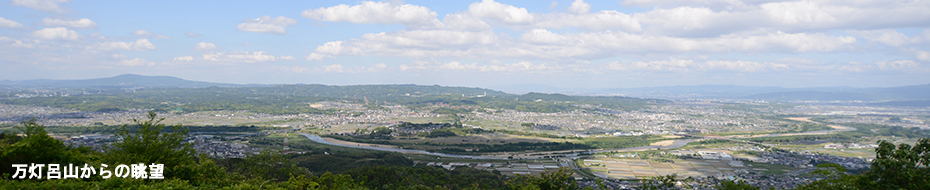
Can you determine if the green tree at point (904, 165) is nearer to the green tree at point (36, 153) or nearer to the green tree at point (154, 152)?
the green tree at point (154, 152)

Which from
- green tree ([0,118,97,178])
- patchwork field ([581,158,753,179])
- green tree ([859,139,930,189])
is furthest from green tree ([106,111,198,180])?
patchwork field ([581,158,753,179])

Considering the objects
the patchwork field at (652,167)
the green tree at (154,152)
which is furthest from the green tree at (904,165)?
the patchwork field at (652,167)

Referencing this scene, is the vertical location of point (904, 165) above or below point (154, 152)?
above

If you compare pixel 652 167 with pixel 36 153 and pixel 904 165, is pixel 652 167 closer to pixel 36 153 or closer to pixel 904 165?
pixel 904 165

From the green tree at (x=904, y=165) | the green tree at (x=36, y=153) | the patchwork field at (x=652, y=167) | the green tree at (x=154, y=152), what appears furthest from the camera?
the patchwork field at (x=652, y=167)

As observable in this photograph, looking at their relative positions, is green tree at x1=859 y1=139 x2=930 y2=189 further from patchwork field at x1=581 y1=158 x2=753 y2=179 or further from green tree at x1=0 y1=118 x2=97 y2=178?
patchwork field at x1=581 y1=158 x2=753 y2=179

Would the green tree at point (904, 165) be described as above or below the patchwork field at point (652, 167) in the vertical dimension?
above

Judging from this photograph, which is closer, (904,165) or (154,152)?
(904,165)

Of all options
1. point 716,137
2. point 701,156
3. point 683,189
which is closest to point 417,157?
point 683,189

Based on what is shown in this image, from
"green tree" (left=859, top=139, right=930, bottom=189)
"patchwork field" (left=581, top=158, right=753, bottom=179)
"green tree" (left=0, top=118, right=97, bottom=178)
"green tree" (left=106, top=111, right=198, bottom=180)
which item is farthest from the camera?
"patchwork field" (left=581, top=158, right=753, bottom=179)

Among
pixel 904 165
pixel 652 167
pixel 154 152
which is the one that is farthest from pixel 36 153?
pixel 652 167

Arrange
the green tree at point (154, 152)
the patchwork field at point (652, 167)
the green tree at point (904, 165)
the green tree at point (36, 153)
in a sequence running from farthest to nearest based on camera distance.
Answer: the patchwork field at point (652, 167)
the green tree at point (154, 152)
the green tree at point (904, 165)
the green tree at point (36, 153)

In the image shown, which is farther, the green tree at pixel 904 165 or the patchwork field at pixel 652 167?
the patchwork field at pixel 652 167

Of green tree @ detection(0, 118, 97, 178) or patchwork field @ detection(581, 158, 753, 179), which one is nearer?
green tree @ detection(0, 118, 97, 178)
